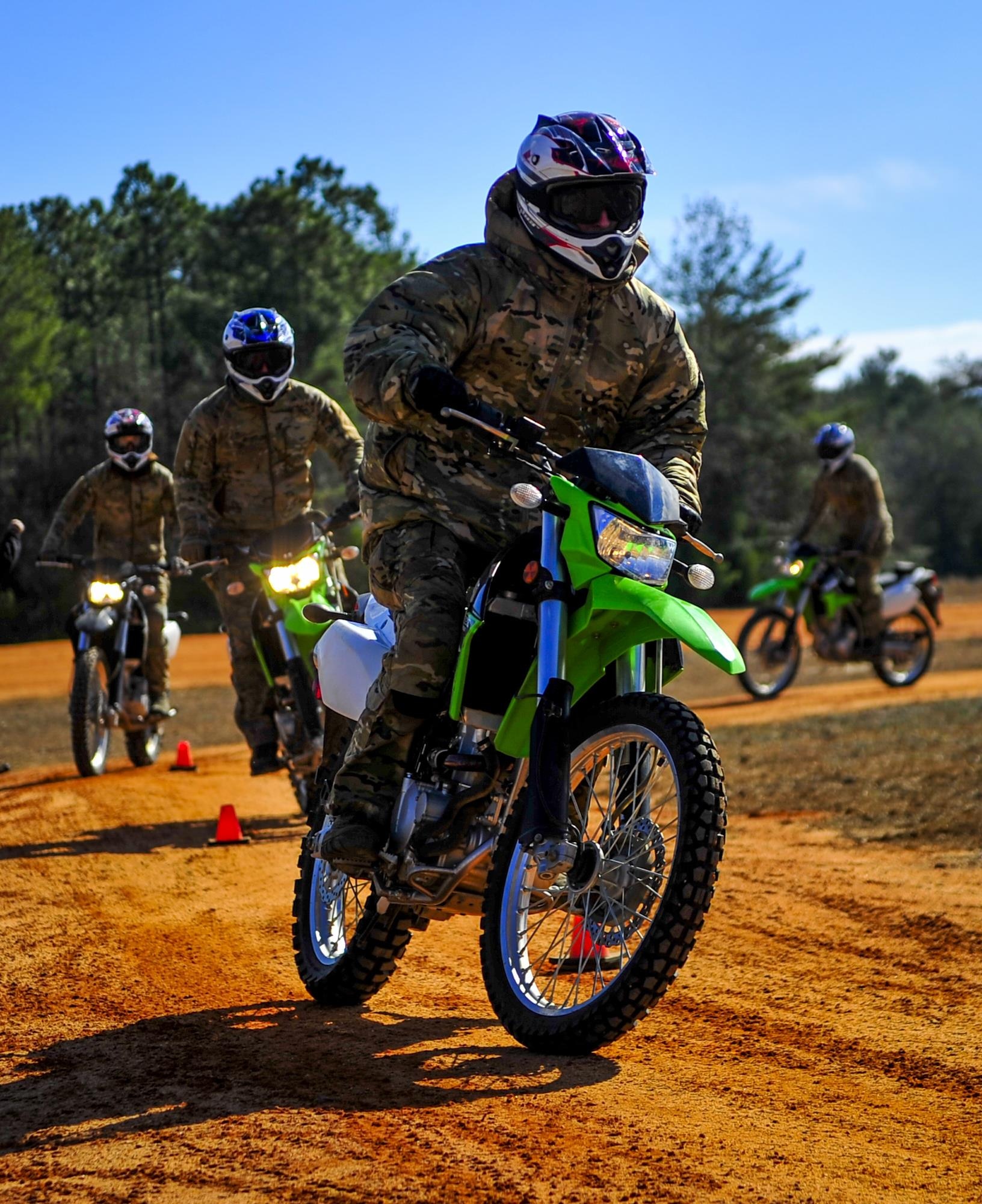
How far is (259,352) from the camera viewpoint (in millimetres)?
9594

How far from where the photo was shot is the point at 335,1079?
3986 millimetres

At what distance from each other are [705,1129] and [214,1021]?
69.5 inches

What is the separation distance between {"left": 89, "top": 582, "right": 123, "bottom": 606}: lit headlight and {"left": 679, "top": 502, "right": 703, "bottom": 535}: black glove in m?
8.75

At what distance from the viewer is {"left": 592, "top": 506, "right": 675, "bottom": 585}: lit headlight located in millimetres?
4086

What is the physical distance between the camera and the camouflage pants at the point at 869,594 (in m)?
17.8

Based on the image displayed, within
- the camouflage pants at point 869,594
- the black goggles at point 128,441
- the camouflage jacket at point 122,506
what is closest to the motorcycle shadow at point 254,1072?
the black goggles at point 128,441

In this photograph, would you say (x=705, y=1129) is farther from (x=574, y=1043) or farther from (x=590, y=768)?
(x=590, y=768)

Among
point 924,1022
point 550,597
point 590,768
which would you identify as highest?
point 550,597

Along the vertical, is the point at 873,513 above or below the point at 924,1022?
above

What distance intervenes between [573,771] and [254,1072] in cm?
117

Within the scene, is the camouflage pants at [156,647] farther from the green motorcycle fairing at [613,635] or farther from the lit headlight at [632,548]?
the lit headlight at [632,548]

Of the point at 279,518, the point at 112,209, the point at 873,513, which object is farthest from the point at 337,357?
the point at 279,518

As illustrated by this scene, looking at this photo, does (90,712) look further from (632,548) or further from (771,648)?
(632,548)

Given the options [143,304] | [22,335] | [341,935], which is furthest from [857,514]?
[143,304]
